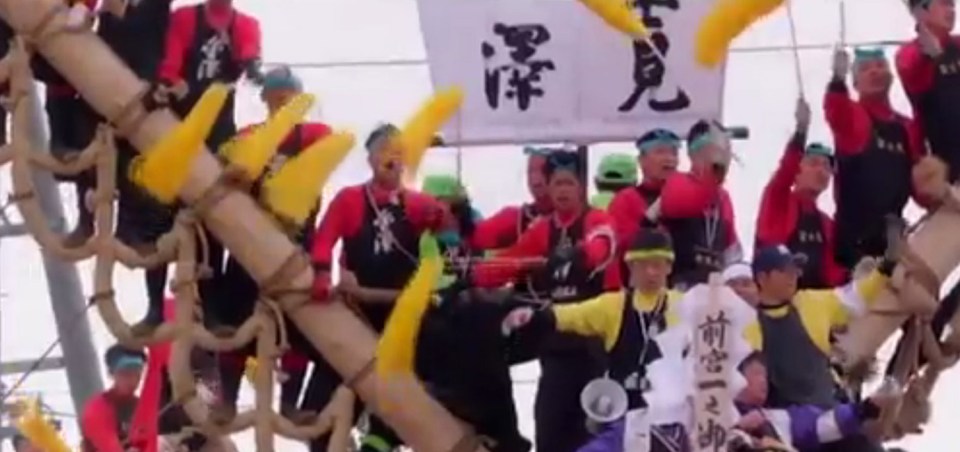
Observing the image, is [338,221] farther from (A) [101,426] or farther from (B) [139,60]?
(A) [101,426]

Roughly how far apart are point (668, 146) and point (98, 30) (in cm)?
119

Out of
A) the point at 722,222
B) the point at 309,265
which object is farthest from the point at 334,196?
the point at 722,222

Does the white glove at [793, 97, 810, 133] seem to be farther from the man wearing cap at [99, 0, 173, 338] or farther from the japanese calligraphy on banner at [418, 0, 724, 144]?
the man wearing cap at [99, 0, 173, 338]

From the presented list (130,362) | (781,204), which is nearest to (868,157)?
(781,204)

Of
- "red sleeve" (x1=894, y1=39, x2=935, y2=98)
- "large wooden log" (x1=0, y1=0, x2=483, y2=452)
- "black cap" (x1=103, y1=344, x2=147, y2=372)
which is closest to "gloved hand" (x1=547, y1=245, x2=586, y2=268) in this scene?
"large wooden log" (x1=0, y1=0, x2=483, y2=452)

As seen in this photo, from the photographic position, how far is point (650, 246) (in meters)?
6.49

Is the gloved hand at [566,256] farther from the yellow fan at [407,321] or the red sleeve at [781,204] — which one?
the red sleeve at [781,204]

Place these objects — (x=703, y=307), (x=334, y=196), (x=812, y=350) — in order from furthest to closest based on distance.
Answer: (x=334, y=196)
(x=812, y=350)
(x=703, y=307)

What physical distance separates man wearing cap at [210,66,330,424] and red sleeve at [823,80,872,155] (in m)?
1.05

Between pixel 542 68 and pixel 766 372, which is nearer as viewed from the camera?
pixel 766 372

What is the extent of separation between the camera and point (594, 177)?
23.9 feet

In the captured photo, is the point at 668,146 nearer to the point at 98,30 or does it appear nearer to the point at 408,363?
the point at 408,363

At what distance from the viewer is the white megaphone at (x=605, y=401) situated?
6.38 meters

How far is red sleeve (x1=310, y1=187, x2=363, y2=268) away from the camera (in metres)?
6.95
